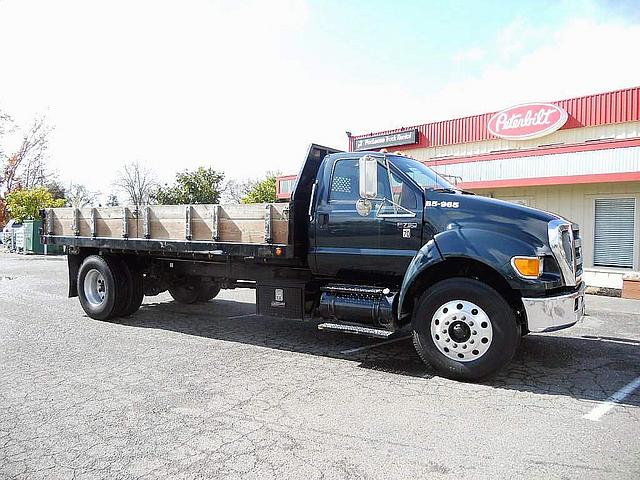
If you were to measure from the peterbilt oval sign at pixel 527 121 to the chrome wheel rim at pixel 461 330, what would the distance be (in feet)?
44.7

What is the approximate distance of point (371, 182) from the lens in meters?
5.52

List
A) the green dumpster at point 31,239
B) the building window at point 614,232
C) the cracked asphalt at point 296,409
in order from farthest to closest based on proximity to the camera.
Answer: the green dumpster at point 31,239, the building window at point 614,232, the cracked asphalt at point 296,409

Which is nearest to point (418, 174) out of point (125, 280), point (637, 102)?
point (125, 280)

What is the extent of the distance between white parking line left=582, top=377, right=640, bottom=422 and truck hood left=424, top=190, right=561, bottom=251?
4.87 ft

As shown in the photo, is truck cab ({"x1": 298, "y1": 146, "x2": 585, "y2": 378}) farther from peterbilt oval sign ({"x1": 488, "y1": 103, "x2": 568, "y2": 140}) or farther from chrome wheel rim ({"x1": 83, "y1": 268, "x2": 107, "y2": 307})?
peterbilt oval sign ({"x1": 488, "y1": 103, "x2": 568, "y2": 140})

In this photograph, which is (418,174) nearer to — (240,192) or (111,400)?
(111,400)

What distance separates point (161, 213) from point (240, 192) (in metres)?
59.4

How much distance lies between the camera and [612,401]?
4.59 meters

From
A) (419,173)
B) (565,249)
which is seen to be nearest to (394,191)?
(419,173)

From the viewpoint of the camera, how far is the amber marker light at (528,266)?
4941 millimetres

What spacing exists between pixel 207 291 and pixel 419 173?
5482 mm

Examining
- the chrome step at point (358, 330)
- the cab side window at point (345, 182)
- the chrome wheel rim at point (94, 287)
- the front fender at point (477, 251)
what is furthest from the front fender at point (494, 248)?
the chrome wheel rim at point (94, 287)

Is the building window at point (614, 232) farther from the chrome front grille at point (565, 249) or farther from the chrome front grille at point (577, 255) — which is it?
the chrome front grille at point (565, 249)

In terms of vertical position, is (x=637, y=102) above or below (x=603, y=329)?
above
